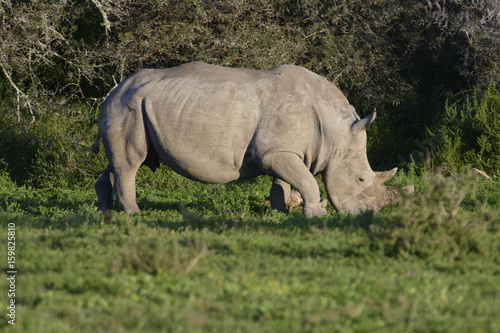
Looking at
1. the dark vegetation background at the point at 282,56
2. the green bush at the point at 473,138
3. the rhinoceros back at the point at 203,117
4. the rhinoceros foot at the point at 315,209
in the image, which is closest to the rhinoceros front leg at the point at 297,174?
the rhinoceros foot at the point at 315,209

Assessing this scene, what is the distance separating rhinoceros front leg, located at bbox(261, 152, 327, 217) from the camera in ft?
26.2

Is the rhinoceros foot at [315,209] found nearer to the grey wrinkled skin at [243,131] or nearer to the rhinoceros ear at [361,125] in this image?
the grey wrinkled skin at [243,131]

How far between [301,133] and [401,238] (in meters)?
3.12

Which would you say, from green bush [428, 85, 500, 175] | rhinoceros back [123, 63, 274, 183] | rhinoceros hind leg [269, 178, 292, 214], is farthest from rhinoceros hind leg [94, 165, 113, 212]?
green bush [428, 85, 500, 175]

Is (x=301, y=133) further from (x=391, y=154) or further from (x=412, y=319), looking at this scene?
(x=391, y=154)

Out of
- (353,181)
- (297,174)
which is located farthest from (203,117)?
(353,181)

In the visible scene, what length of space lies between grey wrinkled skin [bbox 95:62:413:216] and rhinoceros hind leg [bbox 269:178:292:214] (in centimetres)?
47

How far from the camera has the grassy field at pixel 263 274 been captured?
374 centimetres

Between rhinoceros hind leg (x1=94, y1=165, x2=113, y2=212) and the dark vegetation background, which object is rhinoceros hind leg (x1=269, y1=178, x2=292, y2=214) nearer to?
rhinoceros hind leg (x1=94, y1=165, x2=113, y2=212)

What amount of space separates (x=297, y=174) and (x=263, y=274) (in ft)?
11.2

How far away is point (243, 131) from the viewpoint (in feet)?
26.8

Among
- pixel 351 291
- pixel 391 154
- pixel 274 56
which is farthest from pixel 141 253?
pixel 391 154

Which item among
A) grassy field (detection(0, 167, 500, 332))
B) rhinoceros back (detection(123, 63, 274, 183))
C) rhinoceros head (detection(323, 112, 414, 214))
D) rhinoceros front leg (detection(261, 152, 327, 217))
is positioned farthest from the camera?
rhinoceros head (detection(323, 112, 414, 214))

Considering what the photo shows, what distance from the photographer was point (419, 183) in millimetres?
11320
